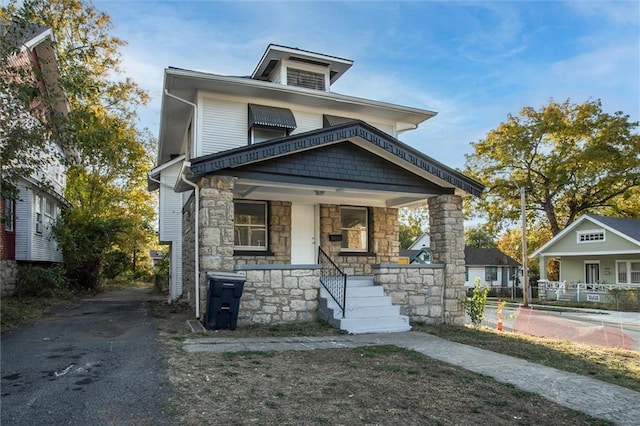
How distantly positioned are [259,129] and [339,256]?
4.10 m

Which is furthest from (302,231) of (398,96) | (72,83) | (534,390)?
(534,390)

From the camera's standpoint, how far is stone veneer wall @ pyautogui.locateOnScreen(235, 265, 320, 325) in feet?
29.7

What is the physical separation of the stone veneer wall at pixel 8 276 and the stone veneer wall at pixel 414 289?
35.2 ft

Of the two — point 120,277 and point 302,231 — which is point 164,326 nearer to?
point 302,231

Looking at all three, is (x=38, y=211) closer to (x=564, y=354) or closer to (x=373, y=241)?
(x=373, y=241)

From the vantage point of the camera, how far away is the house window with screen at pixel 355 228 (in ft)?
43.3

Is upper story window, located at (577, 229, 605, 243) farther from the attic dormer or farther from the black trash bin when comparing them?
the black trash bin

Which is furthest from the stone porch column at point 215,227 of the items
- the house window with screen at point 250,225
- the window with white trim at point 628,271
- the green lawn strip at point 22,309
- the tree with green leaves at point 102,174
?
the window with white trim at point 628,271

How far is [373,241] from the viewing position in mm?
13344

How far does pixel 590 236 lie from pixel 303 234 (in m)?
23.0

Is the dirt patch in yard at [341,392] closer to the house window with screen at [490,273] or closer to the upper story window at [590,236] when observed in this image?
the upper story window at [590,236]

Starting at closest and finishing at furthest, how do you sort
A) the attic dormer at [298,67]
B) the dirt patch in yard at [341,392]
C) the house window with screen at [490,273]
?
the dirt patch in yard at [341,392], the attic dormer at [298,67], the house window with screen at [490,273]

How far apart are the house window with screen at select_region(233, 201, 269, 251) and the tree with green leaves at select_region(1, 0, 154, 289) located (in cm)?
716

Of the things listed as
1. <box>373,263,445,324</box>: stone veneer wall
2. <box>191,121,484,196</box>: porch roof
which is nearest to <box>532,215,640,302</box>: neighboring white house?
<box>191,121,484,196</box>: porch roof
